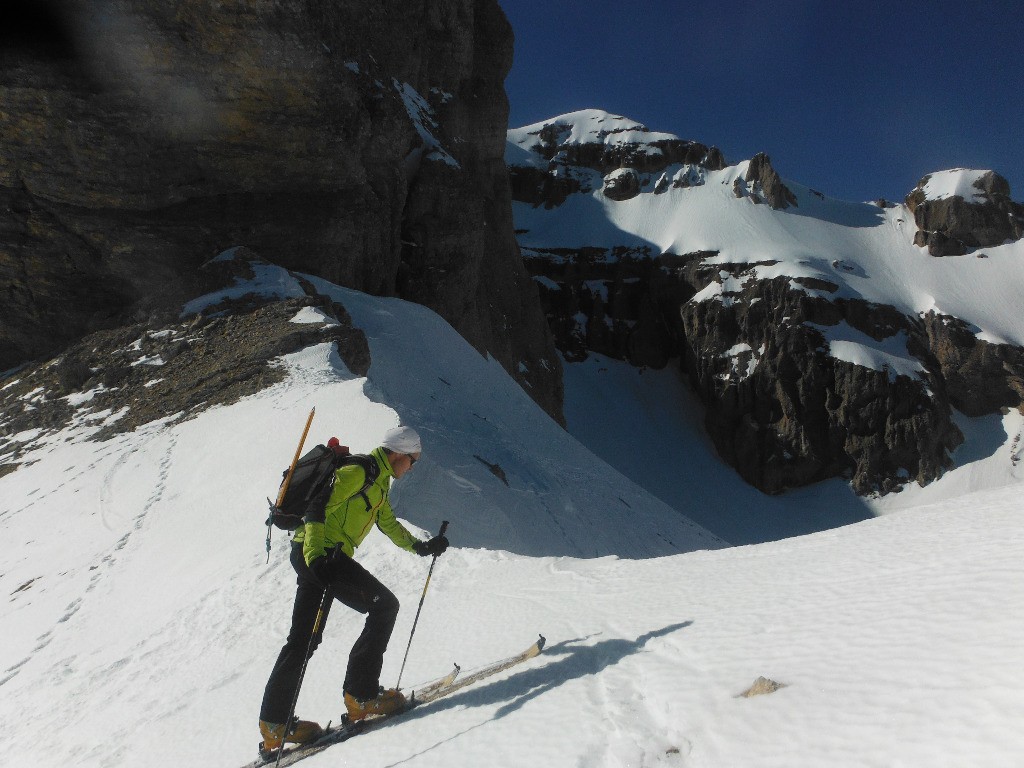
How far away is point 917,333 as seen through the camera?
6562 cm

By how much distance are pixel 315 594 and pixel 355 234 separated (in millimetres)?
22579

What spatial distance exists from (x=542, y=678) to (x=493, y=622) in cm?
135

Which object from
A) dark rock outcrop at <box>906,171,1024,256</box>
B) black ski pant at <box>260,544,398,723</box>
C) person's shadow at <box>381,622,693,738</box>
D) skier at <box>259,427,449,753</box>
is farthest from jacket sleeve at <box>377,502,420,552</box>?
dark rock outcrop at <box>906,171,1024,256</box>

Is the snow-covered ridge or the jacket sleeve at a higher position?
the snow-covered ridge

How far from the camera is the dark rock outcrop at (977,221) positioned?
71375 mm

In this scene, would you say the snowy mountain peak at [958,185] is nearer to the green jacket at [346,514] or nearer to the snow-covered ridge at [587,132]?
the snow-covered ridge at [587,132]

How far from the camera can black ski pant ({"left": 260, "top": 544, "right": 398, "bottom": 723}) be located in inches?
160

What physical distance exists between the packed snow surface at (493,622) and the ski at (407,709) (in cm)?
13

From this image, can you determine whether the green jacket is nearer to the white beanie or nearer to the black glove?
the white beanie

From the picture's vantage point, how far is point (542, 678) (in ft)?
13.1

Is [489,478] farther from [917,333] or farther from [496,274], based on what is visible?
[917,333]

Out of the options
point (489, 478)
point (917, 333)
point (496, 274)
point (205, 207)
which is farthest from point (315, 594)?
point (917, 333)

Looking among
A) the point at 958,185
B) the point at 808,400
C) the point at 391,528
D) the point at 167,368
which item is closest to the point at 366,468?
the point at 391,528

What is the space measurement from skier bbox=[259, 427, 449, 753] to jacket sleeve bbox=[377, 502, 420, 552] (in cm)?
15
